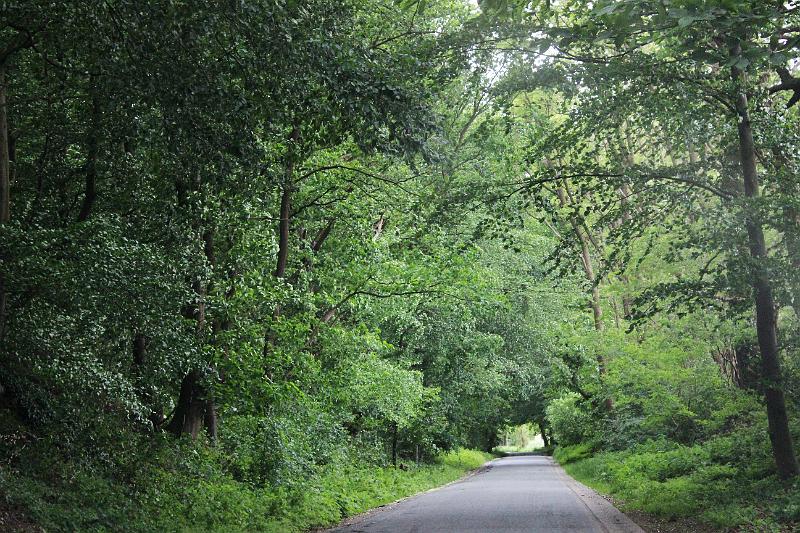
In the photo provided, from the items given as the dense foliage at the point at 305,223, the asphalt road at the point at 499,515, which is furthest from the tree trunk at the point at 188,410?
the asphalt road at the point at 499,515

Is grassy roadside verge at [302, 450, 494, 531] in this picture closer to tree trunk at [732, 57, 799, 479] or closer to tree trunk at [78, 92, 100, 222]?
tree trunk at [78, 92, 100, 222]

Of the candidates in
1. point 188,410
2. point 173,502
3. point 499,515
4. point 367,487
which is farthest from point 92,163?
point 367,487

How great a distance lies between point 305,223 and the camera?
16938 mm

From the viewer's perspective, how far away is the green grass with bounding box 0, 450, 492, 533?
28.4 ft

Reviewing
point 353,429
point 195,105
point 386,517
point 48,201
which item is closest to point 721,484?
point 386,517

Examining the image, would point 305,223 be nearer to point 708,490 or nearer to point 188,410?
point 188,410

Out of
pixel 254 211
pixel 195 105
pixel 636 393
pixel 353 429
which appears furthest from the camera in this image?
pixel 353 429

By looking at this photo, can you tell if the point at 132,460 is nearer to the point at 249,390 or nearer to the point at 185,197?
the point at 249,390

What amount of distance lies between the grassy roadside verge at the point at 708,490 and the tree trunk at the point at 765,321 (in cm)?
50

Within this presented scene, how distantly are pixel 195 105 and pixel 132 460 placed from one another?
6201mm

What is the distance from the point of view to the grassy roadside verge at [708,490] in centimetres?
984

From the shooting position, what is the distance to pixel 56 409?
9.99 meters

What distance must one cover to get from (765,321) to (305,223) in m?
9.87

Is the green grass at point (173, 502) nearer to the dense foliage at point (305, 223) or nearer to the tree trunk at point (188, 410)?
the dense foliage at point (305, 223)
